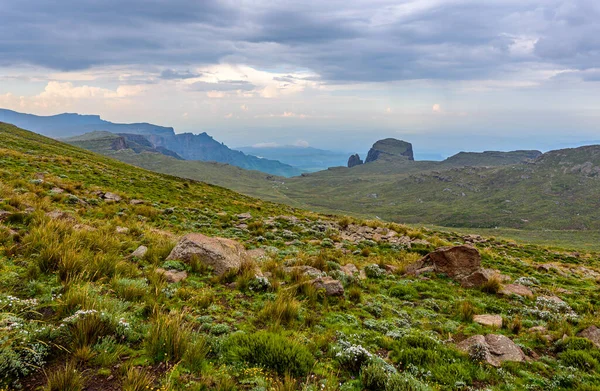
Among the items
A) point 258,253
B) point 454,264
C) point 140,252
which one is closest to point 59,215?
point 140,252

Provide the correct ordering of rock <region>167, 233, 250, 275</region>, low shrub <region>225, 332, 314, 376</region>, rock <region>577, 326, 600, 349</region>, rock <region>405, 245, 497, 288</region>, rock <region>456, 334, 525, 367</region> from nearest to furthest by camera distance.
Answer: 1. low shrub <region>225, 332, 314, 376</region>
2. rock <region>456, 334, 525, 367</region>
3. rock <region>577, 326, 600, 349</region>
4. rock <region>167, 233, 250, 275</region>
5. rock <region>405, 245, 497, 288</region>

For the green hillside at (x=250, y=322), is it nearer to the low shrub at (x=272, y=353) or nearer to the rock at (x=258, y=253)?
the low shrub at (x=272, y=353)

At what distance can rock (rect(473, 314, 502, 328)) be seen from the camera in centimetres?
1014

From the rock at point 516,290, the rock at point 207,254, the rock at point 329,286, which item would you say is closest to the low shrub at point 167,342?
the rock at point 207,254

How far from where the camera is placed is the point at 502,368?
24.0ft

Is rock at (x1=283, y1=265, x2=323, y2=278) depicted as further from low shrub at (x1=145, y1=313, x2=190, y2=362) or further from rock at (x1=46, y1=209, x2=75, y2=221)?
rock at (x1=46, y1=209, x2=75, y2=221)

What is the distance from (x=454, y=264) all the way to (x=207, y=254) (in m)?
12.1

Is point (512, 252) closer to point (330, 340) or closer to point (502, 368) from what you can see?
point (502, 368)

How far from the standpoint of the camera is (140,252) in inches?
449

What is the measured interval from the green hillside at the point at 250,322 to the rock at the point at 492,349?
1.9 inches

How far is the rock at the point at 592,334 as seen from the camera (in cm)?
896

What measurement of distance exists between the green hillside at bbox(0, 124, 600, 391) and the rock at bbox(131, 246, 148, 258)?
81 mm

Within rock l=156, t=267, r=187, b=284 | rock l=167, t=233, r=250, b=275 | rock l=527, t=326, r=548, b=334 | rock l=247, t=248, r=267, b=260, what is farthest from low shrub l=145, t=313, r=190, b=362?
rock l=527, t=326, r=548, b=334

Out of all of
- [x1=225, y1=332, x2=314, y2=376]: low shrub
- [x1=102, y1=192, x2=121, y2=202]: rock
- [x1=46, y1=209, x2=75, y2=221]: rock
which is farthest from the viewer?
[x1=102, y1=192, x2=121, y2=202]: rock
